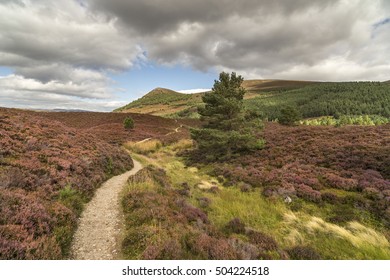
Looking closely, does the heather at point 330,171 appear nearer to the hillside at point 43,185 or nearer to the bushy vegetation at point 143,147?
the hillside at point 43,185

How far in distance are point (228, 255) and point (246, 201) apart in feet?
21.8

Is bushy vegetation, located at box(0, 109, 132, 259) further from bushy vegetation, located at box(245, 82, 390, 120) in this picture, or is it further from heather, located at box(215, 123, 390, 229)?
bushy vegetation, located at box(245, 82, 390, 120)

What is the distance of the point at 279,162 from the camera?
19641 mm

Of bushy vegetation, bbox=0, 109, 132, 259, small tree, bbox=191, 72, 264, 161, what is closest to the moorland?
bushy vegetation, bbox=0, 109, 132, 259

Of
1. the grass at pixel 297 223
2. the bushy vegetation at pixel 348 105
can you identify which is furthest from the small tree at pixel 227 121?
the bushy vegetation at pixel 348 105

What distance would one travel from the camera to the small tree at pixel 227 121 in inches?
898

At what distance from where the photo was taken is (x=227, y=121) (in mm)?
23016

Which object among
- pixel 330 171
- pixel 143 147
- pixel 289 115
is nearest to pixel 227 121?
pixel 330 171

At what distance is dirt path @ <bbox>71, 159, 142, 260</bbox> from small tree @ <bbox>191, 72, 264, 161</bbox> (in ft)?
46.3

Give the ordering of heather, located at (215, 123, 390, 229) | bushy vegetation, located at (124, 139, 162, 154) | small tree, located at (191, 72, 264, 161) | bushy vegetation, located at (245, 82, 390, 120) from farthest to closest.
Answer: bushy vegetation, located at (245, 82, 390, 120)
bushy vegetation, located at (124, 139, 162, 154)
small tree, located at (191, 72, 264, 161)
heather, located at (215, 123, 390, 229)

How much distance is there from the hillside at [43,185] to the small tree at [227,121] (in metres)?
8.99

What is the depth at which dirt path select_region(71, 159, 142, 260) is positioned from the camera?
19.9ft

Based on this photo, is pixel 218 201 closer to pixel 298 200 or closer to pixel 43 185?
pixel 298 200

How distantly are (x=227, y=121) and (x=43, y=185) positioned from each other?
17.5 m
